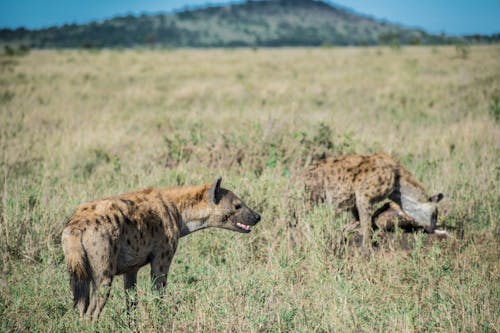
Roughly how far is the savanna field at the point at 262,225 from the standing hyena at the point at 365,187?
0.82 ft

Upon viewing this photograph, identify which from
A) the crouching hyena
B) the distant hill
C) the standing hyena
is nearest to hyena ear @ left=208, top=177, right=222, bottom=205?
the crouching hyena

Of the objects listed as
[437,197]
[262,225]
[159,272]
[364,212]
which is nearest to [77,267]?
[159,272]

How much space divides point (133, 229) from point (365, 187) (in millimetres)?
2896

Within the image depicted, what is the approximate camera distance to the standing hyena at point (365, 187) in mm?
6195

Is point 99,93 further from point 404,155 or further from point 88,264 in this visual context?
point 88,264

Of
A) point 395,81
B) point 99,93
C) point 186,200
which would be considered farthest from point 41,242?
point 395,81

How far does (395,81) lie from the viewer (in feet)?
65.4

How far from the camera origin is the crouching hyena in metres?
3.85

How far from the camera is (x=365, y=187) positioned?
6176 millimetres

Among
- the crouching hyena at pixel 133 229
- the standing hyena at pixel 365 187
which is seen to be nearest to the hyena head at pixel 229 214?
the crouching hyena at pixel 133 229

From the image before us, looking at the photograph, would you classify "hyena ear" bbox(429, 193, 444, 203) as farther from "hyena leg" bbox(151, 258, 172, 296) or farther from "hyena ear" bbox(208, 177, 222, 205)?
"hyena leg" bbox(151, 258, 172, 296)

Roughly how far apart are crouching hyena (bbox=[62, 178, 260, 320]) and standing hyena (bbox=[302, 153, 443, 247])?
1.21 metres

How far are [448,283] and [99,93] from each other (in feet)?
50.9

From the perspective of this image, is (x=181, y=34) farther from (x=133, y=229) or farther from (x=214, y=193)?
(x=133, y=229)
